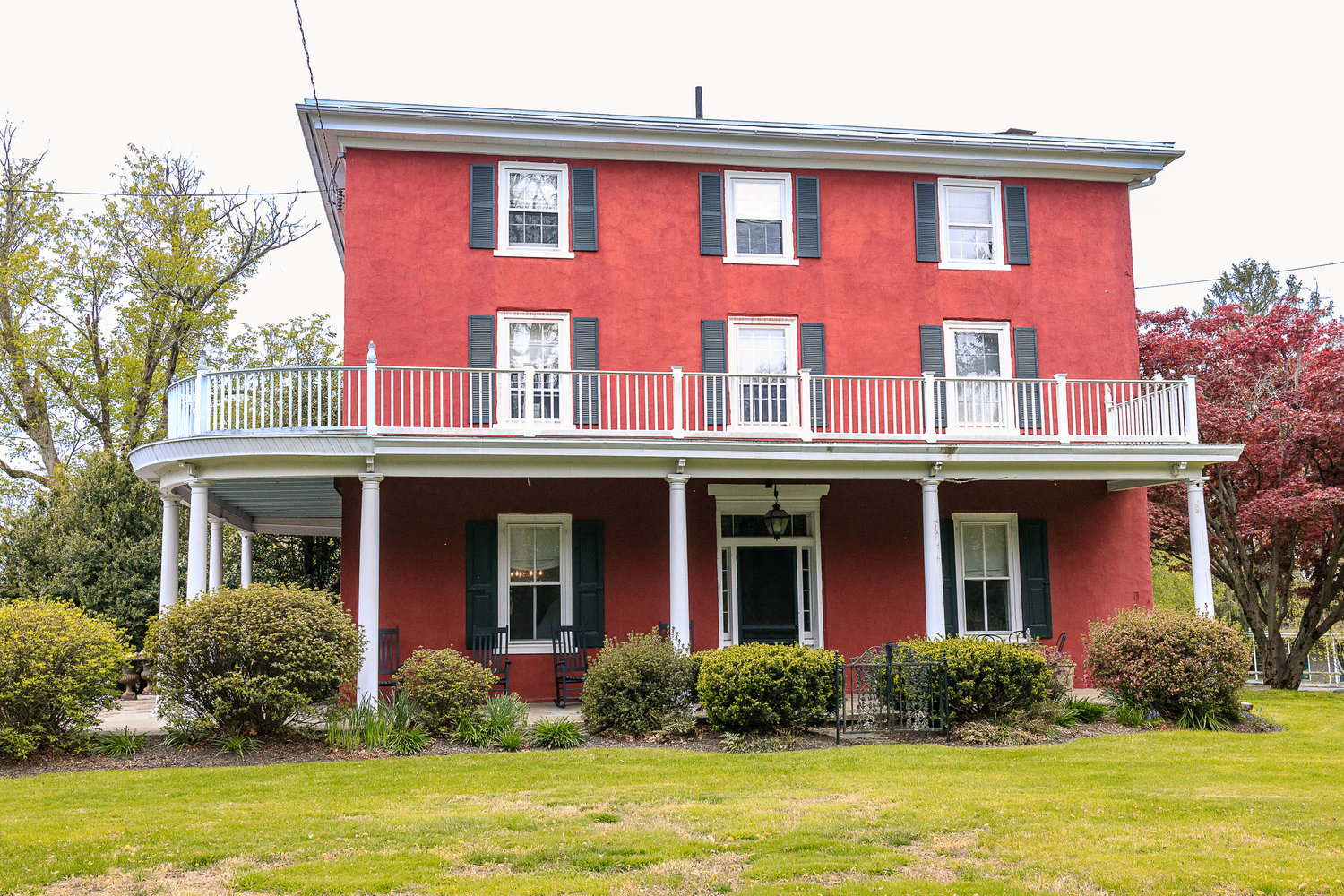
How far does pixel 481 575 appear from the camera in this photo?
49.0 ft

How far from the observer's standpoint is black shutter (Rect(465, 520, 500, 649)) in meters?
14.9

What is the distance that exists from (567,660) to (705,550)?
2.42 meters

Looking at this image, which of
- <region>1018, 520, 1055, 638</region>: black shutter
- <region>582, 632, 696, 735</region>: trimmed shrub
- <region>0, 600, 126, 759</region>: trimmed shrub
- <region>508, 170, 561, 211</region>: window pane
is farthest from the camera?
<region>1018, 520, 1055, 638</region>: black shutter

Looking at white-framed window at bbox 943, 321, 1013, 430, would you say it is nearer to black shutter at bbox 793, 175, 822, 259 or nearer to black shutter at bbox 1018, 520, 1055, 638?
black shutter at bbox 1018, 520, 1055, 638

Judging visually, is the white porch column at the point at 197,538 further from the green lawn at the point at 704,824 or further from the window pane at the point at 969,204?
Answer: the window pane at the point at 969,204

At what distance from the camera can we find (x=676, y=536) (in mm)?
13555

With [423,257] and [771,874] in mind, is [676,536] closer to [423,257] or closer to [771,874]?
[423,257]

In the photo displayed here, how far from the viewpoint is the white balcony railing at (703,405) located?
1348 centimetres

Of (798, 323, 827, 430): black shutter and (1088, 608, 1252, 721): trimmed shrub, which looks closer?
(1088, 608, 1252, 721): trimmed shrub

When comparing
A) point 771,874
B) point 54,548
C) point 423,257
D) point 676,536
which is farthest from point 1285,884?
point 54,548

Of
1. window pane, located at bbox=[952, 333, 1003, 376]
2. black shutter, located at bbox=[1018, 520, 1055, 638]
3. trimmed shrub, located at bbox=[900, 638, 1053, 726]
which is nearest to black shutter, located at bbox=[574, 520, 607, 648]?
trimmed shrub, located at bbox=[900, 638, 1053, 726]

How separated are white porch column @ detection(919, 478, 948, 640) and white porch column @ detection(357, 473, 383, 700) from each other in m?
6.43

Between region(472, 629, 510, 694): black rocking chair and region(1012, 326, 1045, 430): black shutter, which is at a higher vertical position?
region(1012, 326, 1045, 430): black shutter

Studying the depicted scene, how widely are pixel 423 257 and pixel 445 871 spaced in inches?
411
